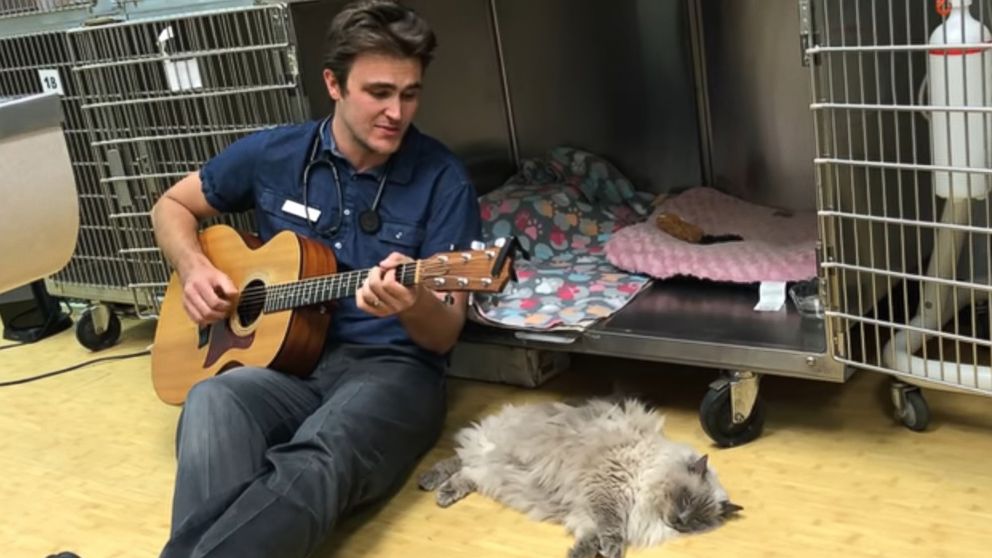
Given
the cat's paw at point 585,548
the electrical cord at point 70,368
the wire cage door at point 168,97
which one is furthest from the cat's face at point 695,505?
the electrical cord at point 70,368

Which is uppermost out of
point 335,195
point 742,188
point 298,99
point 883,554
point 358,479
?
point 298,99

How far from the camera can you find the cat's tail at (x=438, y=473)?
1939 millimetres

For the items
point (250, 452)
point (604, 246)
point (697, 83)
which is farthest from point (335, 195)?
point (697, 83)

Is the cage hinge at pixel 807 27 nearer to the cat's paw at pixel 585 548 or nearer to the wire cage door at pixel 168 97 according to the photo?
the cat's paw at pixel 585 548

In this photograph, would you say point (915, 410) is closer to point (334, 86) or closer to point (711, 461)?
point (711, 461)

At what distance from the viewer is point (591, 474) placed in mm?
1762

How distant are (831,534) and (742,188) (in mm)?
1219

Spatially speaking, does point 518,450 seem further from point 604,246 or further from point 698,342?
point 604,246

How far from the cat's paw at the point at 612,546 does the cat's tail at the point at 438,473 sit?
0.39 metres

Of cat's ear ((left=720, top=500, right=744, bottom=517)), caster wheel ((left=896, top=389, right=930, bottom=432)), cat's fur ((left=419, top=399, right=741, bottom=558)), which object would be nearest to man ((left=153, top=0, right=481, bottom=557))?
cat's fur ((left=419, top=399, right=741, bottom=558))

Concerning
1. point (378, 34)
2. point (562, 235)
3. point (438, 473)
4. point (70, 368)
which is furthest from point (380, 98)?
point (70, 368)

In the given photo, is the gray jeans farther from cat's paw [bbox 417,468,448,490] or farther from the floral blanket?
the floral blanket

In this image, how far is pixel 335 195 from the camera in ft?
6.82

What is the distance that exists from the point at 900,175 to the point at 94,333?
216cm
